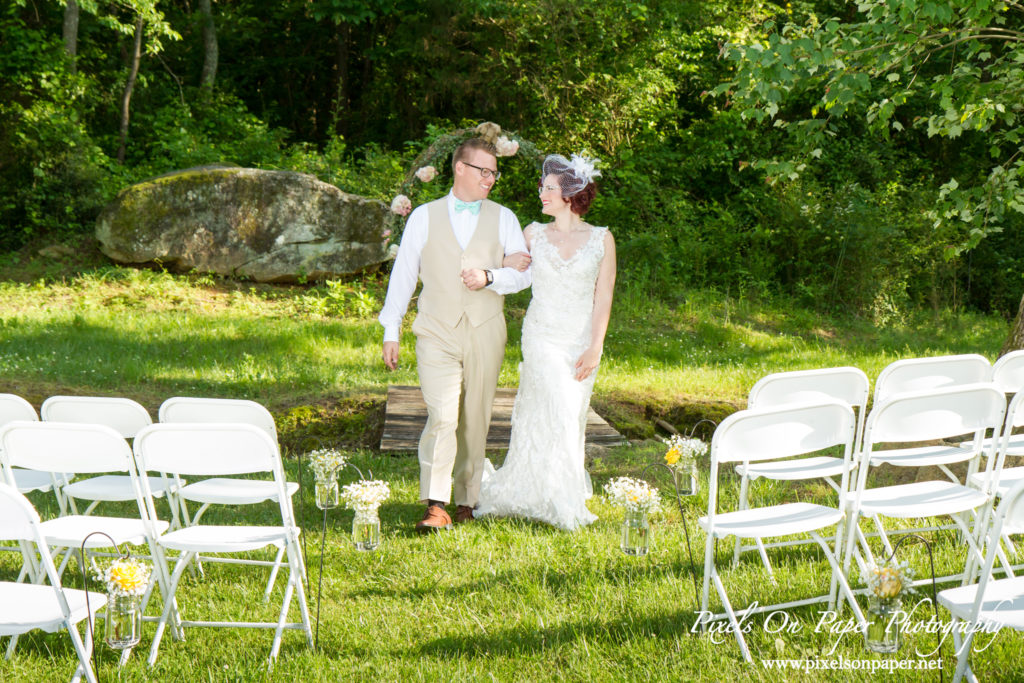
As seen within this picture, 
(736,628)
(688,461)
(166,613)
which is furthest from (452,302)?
(736,628)

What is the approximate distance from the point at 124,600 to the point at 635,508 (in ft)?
6.62

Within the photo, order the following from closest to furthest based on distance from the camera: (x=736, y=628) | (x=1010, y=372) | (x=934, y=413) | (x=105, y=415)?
(x=736, y=628) < (x=934, y=413) < (x=105, y=415) < (x=1010, y=372)

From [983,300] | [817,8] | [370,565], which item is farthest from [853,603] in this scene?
[817,8]

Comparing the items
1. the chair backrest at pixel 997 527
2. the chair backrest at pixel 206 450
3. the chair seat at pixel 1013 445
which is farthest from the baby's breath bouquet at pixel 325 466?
the chair seat at pixel 1013 445

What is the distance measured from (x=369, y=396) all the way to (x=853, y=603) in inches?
206

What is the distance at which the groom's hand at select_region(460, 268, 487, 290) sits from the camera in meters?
4.93

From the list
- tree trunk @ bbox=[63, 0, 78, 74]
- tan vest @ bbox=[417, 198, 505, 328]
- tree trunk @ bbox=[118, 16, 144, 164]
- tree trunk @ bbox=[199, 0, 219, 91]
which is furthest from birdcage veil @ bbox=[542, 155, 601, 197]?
tree trunk @ bbox=[199, 0, 219, 91]

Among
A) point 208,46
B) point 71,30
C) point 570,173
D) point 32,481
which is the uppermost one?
point 208,46

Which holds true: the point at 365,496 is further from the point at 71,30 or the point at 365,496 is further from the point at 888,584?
the point at 71,30

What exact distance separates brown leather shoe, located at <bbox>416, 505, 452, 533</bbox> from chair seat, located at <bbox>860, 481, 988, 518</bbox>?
2134mm

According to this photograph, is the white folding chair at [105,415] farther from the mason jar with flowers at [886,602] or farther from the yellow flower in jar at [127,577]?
the mason jar with flowers at [886,602]

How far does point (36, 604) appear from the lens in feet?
10.5

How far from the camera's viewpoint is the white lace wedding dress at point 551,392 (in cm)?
526

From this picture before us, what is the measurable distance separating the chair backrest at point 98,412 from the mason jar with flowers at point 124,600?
113 cm
